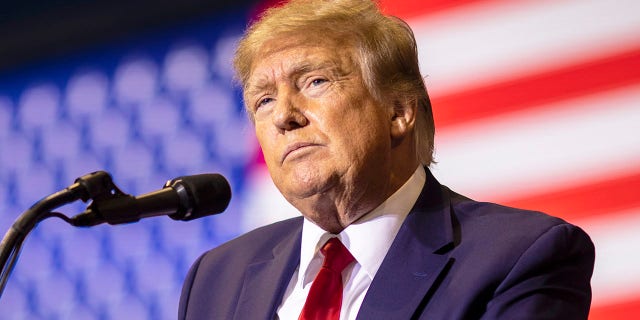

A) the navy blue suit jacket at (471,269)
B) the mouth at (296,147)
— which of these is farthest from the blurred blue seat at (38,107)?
the mouth at (296,147)

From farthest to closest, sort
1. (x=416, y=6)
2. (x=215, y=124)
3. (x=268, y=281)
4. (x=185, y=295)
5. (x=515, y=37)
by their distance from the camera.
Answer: (x=215, y=124), (x=416, y=6), (x=515, y=37), (x=185, y=295), (x=268, y=281)

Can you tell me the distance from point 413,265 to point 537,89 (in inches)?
29.7

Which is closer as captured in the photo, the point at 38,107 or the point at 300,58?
the point at 300,58

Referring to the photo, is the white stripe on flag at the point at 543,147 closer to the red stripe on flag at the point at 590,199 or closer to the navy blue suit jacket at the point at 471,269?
the red stripe on flag at the point at 590,199

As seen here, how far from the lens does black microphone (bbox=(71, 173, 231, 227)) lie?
1432mm

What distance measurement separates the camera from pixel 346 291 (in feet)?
5.99

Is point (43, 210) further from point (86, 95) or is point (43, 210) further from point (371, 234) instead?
point (86, 95)

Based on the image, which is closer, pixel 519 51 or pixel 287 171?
pixel 287 171

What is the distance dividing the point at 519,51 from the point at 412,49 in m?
0.47

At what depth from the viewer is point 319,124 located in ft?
6.04

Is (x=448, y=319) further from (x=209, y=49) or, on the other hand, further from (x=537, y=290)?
(x=209, y=49)

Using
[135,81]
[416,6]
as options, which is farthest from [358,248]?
[135,81]

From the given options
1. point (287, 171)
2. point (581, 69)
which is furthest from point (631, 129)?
point (287, 171)

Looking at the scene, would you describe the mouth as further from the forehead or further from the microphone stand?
the microphone stand
